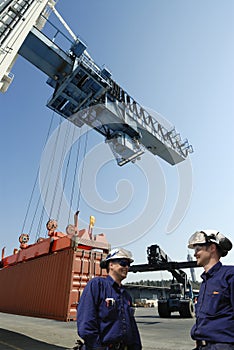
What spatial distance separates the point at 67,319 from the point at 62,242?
181cm

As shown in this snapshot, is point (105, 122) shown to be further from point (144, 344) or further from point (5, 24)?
point (144, 344)

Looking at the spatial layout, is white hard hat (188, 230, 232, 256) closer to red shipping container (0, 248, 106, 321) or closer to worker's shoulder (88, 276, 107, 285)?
worker's shoulder (88, 276, 107, 285)

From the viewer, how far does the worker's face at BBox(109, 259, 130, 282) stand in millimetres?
2480

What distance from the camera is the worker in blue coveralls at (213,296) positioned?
163 cm

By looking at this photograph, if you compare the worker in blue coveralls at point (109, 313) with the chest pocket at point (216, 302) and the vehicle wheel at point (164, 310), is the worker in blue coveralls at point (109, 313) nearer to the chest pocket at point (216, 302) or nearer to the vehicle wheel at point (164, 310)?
the chest pocket at point (216, 302)

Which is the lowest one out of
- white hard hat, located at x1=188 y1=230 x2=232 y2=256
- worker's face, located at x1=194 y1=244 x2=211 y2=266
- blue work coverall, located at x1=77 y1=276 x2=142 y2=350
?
blue work coverall, located at x1=77 y1=276 x2=142 y2=350

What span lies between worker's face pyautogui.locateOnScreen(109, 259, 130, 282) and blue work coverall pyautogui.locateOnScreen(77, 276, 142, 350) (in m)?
0.09

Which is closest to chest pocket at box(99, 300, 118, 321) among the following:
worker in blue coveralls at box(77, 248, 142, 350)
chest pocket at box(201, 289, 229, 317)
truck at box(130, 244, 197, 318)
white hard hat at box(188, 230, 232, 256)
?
worker in blue coveralls at box(77, 248, 142, 350)

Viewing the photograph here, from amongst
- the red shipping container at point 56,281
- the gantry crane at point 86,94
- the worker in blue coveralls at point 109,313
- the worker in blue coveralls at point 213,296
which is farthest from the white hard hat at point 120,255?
the gantry crane at point 86,94

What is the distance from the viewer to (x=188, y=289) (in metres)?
15.3

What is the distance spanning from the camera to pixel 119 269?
2482 millimetres

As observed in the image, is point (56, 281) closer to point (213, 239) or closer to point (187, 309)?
point (213, 239)

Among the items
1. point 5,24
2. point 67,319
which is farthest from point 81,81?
point 67,319

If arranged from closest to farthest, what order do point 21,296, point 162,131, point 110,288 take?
point 110,288 → point 21,296 → point 162,131
